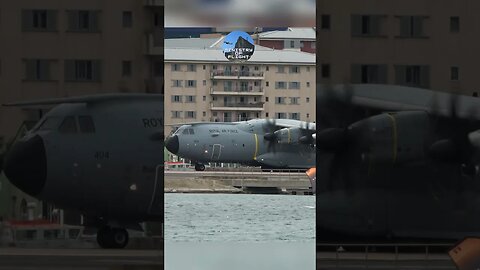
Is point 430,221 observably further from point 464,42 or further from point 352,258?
point 464,42

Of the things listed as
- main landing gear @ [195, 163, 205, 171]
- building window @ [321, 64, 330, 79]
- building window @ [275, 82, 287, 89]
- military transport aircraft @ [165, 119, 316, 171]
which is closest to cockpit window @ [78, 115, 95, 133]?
building window @ [321, 64, 330, 79]

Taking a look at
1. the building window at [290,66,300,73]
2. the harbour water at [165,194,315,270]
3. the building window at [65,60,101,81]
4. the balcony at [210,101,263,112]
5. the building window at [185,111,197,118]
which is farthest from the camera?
the building window at [185,111,197,118]

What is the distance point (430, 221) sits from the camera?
36.0 ft

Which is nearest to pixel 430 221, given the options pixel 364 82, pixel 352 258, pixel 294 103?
pixel 352 258

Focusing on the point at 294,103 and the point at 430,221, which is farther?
the point at 294,103

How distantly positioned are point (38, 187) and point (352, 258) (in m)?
3.30

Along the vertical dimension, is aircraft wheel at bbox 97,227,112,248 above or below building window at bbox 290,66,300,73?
below

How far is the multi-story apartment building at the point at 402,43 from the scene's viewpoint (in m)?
10.9

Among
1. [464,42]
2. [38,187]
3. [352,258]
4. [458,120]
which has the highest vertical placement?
[464,42]

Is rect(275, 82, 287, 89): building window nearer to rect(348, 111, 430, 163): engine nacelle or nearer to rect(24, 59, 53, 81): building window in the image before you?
rect(348, 111, 430, 163): engine nacelle

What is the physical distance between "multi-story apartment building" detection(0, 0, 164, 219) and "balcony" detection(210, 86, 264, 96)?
1279 centimetres

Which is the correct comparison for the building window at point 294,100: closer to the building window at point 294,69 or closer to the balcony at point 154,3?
the building window at point 294,69

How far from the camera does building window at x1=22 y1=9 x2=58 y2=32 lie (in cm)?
1085

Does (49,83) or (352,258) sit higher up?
(49,83)
